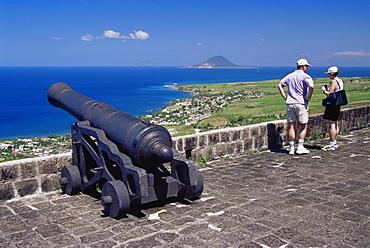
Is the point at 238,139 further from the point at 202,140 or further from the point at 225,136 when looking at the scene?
the point at 202,140

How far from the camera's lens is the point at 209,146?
7.09m

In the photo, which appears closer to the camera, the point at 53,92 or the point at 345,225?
the point at 345,225

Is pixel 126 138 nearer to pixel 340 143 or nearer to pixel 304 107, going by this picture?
pixel 304 107

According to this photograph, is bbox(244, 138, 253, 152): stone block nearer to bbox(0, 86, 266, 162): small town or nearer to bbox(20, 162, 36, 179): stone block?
bbox(0, 86, 266, 162): small town

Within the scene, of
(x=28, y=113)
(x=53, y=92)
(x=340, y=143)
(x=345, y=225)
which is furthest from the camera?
(x=28, y=113)

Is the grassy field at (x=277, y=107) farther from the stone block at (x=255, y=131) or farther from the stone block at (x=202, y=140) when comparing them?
the stone block at (x=202, y=140)

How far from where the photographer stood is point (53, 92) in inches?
237

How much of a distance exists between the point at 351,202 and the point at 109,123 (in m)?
3.01

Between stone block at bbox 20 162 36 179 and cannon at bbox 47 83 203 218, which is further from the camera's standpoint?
stone block at bbox 20 162 36 179

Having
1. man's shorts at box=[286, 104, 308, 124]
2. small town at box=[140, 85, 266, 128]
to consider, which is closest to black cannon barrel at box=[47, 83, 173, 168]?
man's shorts at box=[286, 104, 308, 124]

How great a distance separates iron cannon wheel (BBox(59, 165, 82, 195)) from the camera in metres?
5.00

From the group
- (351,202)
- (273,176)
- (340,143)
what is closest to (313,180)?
(273,176)

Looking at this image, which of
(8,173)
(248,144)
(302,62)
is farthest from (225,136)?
(8,173)

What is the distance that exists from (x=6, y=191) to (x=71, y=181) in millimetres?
837
